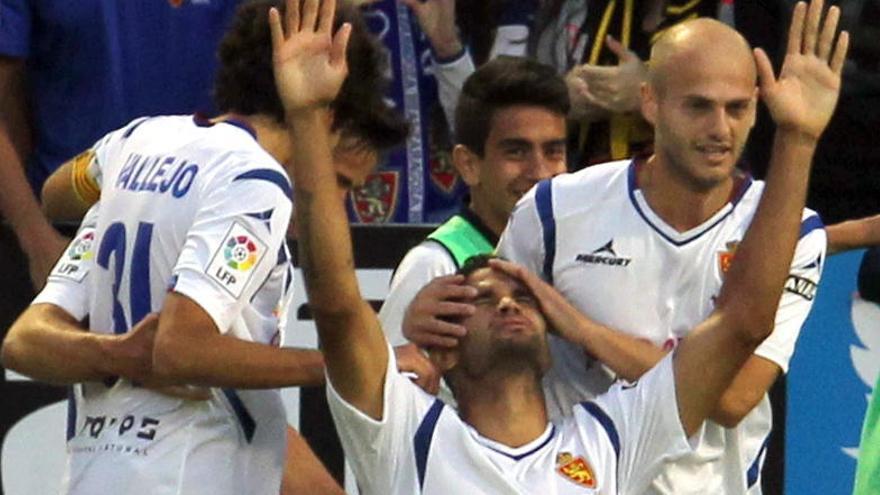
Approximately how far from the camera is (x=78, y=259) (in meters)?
6.02

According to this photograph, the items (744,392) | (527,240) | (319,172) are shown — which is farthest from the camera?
(527,240)

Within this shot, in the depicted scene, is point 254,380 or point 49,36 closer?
point 254,380

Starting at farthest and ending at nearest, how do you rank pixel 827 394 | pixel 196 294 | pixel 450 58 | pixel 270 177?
1. pixel 450 58
2. pixel 827 394
3. pixel 270 177
4. pixel 196 294

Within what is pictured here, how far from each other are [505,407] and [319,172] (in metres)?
0.83

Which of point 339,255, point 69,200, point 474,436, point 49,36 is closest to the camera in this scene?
point 339,255

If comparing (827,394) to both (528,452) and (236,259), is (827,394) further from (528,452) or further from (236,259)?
(236,259)

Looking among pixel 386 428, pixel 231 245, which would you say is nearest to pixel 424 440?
pixel 386 428

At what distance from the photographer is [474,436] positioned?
5.87 metres

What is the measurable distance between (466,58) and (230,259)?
2.79 metres

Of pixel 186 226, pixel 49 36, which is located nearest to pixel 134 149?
pixel 186 226

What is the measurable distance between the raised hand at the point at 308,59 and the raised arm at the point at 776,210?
1016 millimetres

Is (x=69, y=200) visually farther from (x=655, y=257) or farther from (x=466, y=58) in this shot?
(x=466, y=58)

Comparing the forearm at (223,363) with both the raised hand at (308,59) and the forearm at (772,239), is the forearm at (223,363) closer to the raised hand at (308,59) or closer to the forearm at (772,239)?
the raised hand at (308,59)

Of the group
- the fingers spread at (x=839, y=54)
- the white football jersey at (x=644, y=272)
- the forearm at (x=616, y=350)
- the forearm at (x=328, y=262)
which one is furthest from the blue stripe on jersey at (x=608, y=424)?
the fingers spread at (x=839, y=54)
